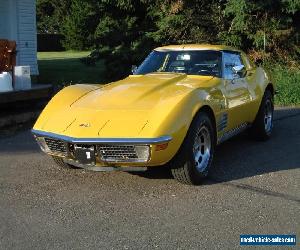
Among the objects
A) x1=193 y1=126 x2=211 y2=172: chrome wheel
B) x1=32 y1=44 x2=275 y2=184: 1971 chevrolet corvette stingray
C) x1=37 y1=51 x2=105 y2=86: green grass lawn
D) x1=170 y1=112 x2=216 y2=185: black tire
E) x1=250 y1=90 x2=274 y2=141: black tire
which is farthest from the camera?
x1=37 y1=51 x2=105 y2=86: green grass lawn

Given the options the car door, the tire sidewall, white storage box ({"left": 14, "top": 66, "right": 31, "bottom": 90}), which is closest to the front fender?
the tire sidewall

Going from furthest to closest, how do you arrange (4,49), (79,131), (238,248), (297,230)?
(4,49) → (79,131) → (297,230) → (238,248)

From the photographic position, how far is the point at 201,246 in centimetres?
392

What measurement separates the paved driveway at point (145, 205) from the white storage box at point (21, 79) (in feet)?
9.16

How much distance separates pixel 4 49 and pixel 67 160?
5.39 m

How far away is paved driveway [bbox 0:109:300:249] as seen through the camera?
408cm

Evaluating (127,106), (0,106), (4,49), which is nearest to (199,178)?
(127,106)

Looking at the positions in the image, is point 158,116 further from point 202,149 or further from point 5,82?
point 5,82

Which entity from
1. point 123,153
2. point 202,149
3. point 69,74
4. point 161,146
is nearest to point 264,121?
point 202,149

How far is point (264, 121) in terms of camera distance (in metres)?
7.57

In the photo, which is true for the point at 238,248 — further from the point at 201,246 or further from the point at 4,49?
the point at 4,49

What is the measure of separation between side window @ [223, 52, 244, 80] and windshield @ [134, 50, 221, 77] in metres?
0.10

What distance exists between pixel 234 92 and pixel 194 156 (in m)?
1.42

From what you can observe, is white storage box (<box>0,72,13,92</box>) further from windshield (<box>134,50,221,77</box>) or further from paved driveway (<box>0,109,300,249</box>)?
windshield (<box>134,50,221,77</box>)
